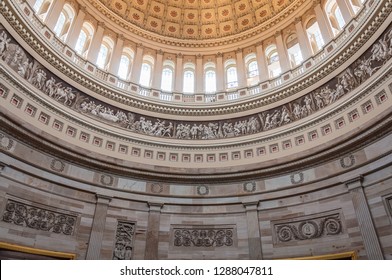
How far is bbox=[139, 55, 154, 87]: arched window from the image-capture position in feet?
66.3

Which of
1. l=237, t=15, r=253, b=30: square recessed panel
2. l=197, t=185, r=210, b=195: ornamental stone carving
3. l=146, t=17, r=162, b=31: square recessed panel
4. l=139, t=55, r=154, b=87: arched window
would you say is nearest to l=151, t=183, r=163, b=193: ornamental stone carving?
l=197, t=185, r=210, b=195: ornamental stone carving

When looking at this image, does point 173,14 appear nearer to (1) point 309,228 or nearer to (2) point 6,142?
(2) point 6,142

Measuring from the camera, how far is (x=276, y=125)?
16734 mm

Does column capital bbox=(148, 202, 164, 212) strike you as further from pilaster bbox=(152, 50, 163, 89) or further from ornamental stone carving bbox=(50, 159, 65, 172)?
pilaster bbox=(152, 50, 163, 89)

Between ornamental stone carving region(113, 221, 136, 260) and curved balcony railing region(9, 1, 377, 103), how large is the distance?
25.7ft

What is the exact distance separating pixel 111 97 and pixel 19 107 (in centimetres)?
520

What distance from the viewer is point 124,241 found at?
546 inches

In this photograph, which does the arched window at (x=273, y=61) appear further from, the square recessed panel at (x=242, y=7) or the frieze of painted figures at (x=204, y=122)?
the square recessed panel at (x=242, y=7)

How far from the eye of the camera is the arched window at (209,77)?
20622 mm

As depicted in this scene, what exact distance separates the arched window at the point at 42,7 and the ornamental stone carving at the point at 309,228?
55.4ft

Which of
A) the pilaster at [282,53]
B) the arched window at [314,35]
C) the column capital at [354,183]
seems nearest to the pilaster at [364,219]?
the column capital at [354,183]

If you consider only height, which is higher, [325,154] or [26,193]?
[325,154]

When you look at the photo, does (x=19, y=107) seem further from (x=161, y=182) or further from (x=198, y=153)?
(x=198, y=153)
